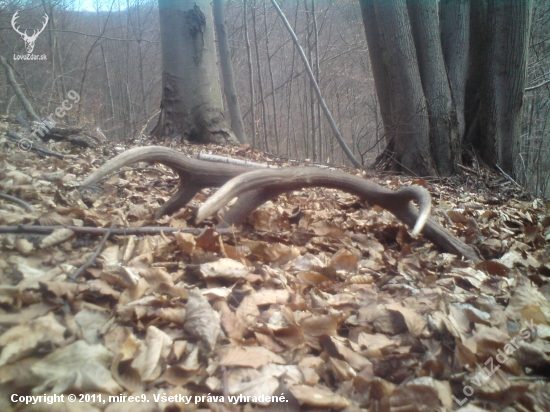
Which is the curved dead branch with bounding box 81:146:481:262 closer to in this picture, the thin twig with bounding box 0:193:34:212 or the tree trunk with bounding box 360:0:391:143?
the thin twig with bounding box 0:193:34:212

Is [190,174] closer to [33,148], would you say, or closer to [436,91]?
[33,148]

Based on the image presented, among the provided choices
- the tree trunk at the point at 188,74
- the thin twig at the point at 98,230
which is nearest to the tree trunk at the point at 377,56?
the tree trunk at the point at 188,74

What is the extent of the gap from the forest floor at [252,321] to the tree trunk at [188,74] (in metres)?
4.33

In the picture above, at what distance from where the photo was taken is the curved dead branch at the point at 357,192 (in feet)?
8.10

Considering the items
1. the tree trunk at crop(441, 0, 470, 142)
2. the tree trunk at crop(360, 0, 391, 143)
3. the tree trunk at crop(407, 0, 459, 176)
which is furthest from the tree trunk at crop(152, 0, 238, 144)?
the tree trunk at crop(441, 0, 470, 142)

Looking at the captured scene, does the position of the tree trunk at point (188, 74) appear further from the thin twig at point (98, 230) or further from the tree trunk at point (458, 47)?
the thin twig at point (98, 230)

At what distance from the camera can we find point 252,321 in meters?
1.59

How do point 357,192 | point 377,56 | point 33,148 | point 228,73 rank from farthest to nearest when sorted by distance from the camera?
point 228,73
point 377,56
point 33,148
point 357,192

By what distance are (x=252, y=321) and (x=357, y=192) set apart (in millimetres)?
1742

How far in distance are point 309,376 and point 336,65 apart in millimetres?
16444

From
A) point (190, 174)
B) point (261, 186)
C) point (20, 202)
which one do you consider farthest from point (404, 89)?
point (20, 202)

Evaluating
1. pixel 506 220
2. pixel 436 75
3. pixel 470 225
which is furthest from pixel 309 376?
pixel 436 75

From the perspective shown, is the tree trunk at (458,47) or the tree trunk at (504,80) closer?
the tree trunk at (504,80)

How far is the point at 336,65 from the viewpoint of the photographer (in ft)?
52.8
